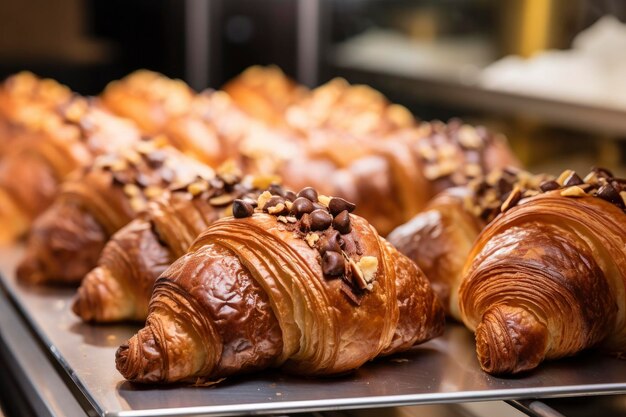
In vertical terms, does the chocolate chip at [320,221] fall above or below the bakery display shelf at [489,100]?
above

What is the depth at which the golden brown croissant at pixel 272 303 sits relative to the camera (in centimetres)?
185

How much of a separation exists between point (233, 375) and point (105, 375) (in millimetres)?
238

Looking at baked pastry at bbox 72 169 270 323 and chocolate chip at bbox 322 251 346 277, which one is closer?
chocolate chip at bbox 322 251 346 277

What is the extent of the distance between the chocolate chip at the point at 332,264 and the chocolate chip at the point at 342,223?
82 mm

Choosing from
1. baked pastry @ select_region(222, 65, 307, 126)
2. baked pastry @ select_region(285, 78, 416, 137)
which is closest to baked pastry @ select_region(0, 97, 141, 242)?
baked pastry @ select_region(285, 78, 416, 137)

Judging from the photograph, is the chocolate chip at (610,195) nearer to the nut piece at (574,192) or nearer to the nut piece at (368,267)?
the nut piece at (574,192)

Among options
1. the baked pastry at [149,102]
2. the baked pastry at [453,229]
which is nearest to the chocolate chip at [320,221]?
the baked pastry at [453,229]

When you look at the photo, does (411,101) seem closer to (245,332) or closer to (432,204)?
(432,204)

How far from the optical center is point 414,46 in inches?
188

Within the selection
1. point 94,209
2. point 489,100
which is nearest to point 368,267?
point 94,209

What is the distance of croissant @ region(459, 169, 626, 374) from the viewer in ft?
6.36

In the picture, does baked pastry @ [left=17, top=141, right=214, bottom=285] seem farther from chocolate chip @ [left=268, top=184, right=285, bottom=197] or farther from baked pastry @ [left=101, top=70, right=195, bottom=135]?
baked pastry @ [left=101, top=70, right=195, bottom=135]

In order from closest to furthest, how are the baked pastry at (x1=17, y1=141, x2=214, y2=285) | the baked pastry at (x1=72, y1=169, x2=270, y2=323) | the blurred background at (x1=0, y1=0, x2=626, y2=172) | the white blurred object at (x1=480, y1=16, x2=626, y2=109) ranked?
the baked pastry at (x1=72, y1=169, x2=270, y2=323), the baked pastry at (x1=17, y1=141, x2=214, y2=285), the white blurred object at (x1=480, y1=16, x2=626, y2=109), the blurred background at (x1=0, y1=0, x2=626, y2=172)

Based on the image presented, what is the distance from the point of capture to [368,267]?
76.2 inches
